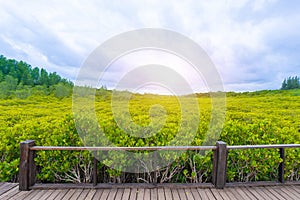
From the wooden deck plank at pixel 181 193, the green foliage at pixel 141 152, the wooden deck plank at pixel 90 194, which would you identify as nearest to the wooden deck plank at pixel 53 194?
the green foliage at pixel 141 152

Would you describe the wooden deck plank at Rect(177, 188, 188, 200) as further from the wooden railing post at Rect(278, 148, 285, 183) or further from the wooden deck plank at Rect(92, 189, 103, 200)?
the wooden railing post at Rect(278, 148, 285, 183)

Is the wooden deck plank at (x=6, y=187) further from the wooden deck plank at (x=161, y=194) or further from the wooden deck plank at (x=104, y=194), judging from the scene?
the wooden deck plank at (x=161, y=194)

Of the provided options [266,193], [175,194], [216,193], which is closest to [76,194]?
[175,194]

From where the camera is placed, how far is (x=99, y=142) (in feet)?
8.63

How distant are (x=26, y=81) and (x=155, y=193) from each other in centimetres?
1599

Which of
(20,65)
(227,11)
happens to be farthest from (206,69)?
(20,65)

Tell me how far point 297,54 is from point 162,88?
23.7 feet

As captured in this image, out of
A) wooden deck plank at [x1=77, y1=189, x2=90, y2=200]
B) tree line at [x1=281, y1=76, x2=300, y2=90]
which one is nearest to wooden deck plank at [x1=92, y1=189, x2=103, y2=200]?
wooden deck plank at [x1=77, y1=189, x2=90, y2=200]

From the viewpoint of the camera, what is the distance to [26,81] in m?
14.5

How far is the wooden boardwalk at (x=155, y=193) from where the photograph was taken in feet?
7.29

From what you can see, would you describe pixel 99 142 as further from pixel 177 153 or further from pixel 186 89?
pixel 186 89

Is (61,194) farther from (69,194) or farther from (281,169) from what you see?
(281,169)

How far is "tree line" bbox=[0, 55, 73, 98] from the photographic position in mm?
11102

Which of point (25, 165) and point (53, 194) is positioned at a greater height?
point (25, 165)
